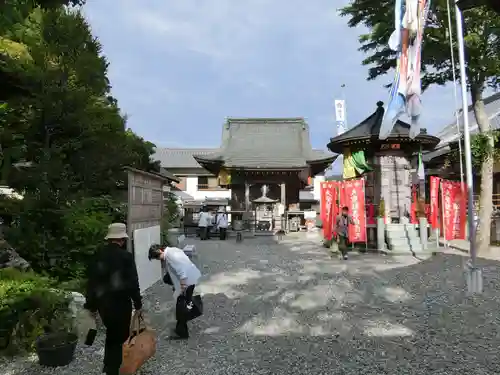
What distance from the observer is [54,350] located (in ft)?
15.3

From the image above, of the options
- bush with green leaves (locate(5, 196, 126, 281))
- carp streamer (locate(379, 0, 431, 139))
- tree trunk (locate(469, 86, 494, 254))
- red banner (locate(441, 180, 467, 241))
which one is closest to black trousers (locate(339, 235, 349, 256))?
red banner (locate(441, 180, 467, 241))

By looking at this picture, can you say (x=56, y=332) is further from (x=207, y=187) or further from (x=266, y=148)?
(x=207, y=187)

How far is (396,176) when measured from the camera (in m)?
16.4

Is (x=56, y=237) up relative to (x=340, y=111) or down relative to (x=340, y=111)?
down

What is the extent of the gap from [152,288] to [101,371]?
460 cm

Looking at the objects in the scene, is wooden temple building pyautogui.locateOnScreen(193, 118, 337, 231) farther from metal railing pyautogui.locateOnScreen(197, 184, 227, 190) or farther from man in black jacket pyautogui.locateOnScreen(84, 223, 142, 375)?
man in black jacket pyautogui.locateOnScreen(84, 223, 142, 375)

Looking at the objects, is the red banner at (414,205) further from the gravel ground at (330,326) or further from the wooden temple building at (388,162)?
the gravel ground at (330,326)

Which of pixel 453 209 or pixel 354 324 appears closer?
pixel 354 324

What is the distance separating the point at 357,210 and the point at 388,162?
3.21 meters

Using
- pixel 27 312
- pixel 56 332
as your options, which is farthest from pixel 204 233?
pixel 56 332

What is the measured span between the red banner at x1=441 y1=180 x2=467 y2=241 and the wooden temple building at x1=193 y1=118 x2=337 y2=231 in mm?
12998

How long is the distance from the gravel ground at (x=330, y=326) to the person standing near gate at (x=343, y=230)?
241cm

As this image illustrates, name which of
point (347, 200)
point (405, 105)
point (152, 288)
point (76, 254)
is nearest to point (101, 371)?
point (76, 254)

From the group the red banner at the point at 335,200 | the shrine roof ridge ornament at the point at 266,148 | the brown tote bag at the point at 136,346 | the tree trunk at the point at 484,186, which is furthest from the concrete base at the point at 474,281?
the shrine roof ridge ornament at the point at 266,148
